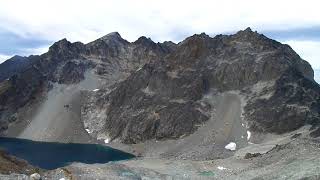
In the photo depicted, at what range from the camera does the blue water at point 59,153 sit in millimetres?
131525

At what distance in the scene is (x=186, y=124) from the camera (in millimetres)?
151000

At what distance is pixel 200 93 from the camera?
541ft

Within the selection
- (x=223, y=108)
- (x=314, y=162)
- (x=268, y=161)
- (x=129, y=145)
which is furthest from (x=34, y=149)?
(x=314, y=162)

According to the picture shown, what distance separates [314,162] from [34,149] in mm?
110110

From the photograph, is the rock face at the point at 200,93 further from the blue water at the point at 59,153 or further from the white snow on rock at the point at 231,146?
the white snow on rock at the point at 231,146

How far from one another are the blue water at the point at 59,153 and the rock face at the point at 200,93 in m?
11.6

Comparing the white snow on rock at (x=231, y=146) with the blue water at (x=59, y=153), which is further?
the blue water at (x=59, y=153)

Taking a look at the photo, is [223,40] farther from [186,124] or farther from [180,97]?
[186,124]

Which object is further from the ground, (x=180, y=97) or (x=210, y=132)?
(x=180, y=97)

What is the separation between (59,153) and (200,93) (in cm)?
4729

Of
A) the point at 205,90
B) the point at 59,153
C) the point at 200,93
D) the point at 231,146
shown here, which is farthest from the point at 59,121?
the point at 231,146

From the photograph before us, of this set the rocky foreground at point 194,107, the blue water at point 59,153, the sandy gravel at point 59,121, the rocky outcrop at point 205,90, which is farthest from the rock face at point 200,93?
the blue water at point 59,153

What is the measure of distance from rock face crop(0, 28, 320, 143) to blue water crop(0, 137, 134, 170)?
1160 centimetres

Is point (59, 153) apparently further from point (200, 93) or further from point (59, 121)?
point (200, 93)
